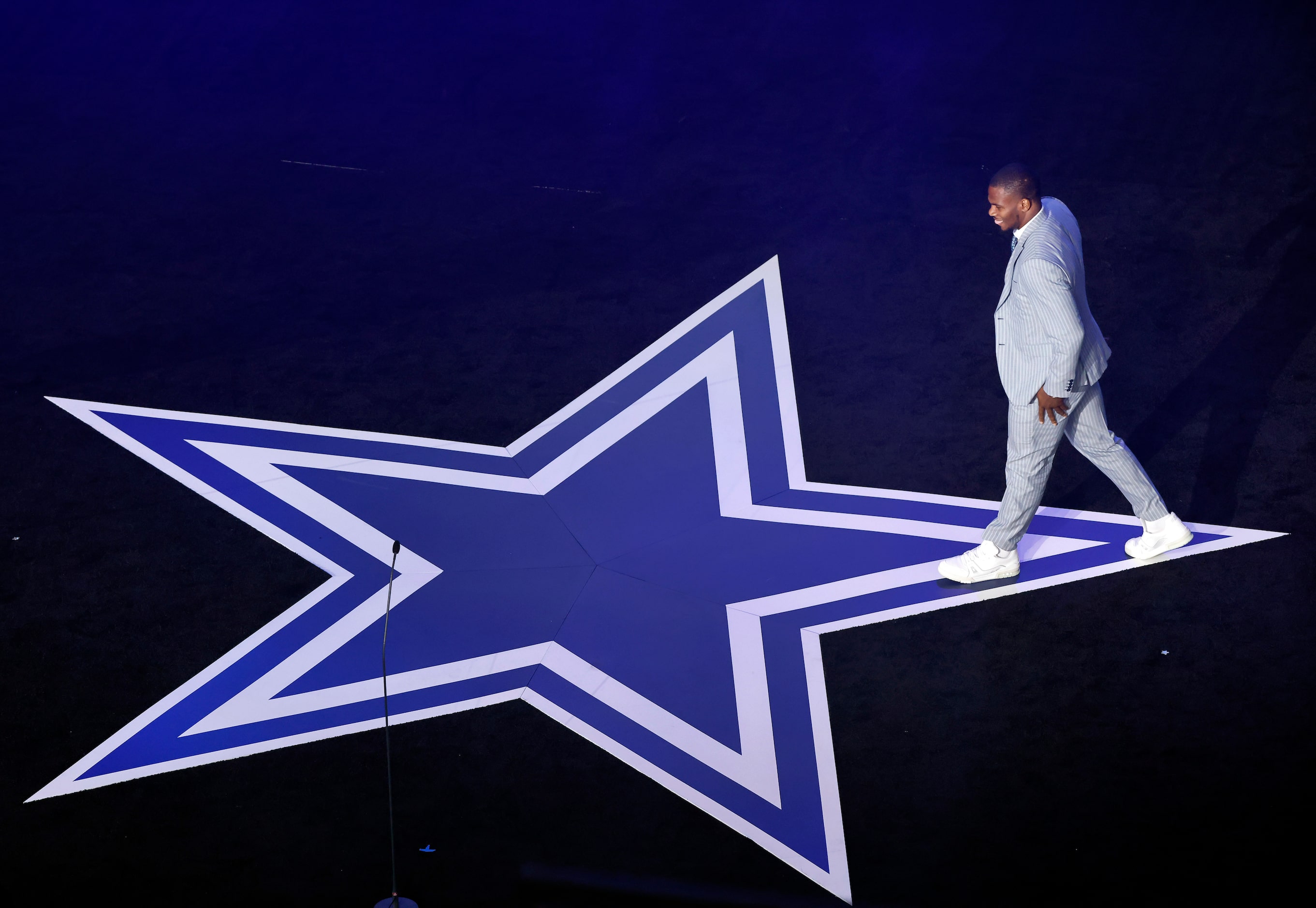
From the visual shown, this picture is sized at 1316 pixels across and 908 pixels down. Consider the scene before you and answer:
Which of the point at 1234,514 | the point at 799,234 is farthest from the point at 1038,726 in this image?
the point at 799,234

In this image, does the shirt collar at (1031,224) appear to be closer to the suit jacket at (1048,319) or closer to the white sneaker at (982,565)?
the suit jacket at (1048,319)

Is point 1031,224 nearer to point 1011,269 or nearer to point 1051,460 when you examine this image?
point 1011,269

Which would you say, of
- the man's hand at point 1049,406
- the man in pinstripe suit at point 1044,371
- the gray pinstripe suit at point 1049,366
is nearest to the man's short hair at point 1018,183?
the man in pinstripe suit at point 1044,371

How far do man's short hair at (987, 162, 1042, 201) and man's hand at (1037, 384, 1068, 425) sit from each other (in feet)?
2.15

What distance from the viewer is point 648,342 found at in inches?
226

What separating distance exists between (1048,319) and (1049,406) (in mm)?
322

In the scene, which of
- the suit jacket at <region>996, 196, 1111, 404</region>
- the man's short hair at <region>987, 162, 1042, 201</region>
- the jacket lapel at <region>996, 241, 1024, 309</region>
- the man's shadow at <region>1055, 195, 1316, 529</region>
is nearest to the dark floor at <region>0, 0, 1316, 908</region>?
the man's shadow at <region>1055, 195, 1316, 529</region>

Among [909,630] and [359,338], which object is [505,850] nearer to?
[909,630]

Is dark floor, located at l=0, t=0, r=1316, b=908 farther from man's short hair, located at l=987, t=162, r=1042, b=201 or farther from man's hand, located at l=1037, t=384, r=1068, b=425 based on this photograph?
man's short hair, located at l=987, t=162, r=1042, b=201

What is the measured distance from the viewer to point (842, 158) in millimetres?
6707

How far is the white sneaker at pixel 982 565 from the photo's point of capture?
4426 millimetres

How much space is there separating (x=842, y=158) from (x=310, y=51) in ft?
12.5

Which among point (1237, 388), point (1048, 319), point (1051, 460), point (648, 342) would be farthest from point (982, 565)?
point (648, 342)

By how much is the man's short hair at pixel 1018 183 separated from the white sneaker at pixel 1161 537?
56.9 inches
